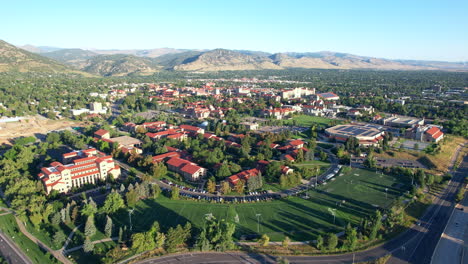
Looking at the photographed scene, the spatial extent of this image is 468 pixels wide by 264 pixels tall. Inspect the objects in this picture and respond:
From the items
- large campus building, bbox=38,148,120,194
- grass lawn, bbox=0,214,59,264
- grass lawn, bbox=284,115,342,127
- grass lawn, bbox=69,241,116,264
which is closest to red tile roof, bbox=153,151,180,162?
large campus building, bbox=38,148,120,194

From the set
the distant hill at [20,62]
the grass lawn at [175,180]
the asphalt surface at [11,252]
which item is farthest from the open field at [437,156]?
the distant hill at [20,62]

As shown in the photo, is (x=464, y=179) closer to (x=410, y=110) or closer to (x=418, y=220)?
(x=418, y=220)

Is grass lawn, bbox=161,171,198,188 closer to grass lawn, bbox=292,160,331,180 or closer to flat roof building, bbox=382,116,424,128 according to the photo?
grass lawn, bbox=292,160,331,180

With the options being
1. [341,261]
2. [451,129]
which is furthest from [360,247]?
[451,129]

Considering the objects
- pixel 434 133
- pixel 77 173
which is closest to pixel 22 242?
pixel 77 173

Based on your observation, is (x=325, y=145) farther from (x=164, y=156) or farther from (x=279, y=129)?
(x=164, y=156)

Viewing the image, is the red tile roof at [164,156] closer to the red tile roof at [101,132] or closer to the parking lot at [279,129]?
the red tile roof at [101,132]
